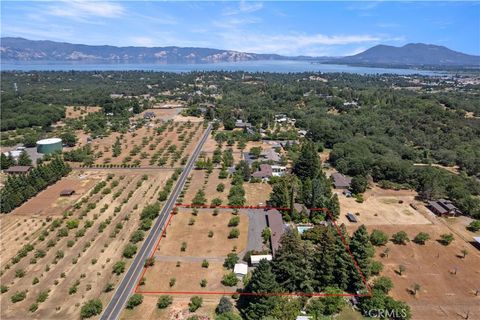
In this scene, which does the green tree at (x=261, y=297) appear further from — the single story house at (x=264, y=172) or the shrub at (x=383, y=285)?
the single story house at (x=264, y=172)

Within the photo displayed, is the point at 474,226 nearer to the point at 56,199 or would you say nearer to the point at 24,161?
the point at 56,199

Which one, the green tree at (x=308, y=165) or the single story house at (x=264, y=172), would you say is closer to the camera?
the green tree at (x=308, y=165)

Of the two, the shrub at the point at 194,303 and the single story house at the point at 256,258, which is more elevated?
the single story house at the point at 256,258

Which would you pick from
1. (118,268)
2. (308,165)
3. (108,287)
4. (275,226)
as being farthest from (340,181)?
(108,287)

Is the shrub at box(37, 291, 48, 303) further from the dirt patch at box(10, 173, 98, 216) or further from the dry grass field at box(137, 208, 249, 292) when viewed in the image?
the dirt patch at box(10, 173, 98, 216)

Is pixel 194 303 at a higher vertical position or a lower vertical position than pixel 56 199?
higher

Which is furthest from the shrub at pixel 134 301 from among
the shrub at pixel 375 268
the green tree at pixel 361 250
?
the shrub at pixel 375 268

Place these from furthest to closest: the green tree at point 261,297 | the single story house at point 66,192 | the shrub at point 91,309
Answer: the single story house at point 66,192 → the shrub at point 91,309 → the green tree at point 261,297

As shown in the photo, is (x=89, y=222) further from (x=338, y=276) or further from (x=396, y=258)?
(x=396, y=258)
